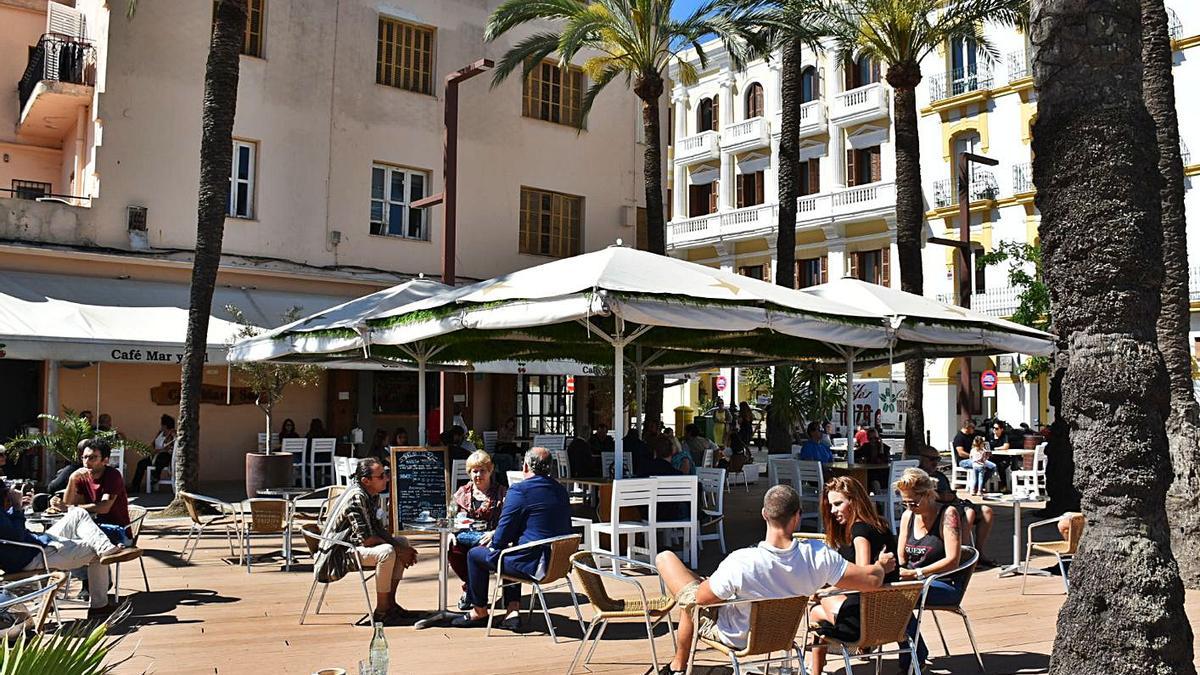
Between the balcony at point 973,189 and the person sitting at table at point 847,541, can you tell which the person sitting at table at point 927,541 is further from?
the balcony at point 973,189

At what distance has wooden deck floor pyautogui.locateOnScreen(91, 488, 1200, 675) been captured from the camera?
6.40 meters

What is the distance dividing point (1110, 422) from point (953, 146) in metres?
33.2

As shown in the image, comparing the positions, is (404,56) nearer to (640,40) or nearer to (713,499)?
(640,40)

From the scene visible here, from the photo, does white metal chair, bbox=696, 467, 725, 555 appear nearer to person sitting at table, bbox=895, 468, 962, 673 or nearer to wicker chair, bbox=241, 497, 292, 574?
wicker chair, bbox=241, 497, 292, 574

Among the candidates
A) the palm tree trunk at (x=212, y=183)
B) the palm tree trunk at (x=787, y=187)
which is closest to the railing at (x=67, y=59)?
the palm tree trunk at (x=212, y=183)

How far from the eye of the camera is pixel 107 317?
16.8m

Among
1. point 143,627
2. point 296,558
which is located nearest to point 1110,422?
point 143,627

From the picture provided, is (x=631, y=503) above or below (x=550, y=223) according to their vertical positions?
below

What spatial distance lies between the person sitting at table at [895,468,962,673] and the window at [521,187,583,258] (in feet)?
57.9

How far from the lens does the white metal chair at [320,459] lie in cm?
1806

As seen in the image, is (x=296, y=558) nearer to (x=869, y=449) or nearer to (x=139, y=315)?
(x=869, y=449)

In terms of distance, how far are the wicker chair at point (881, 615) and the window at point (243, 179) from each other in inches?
658

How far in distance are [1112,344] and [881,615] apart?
5.75 ft

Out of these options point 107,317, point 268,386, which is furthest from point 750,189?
point 107,317
